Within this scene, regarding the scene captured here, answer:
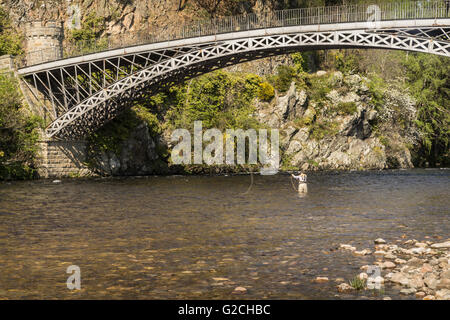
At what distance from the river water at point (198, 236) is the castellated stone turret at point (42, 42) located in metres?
17.5

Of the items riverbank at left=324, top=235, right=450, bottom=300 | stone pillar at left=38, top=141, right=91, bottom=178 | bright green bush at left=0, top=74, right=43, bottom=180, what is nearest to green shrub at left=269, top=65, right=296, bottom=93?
stone pillar at left=38, top=141, right=91, bottom=178

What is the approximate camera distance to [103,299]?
12.2 metres

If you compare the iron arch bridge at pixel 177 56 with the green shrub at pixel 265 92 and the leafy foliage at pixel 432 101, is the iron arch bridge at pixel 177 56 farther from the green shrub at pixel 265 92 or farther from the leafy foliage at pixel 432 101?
the leafy foliage at pixel 432 101

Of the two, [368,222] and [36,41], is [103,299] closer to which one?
[368,222]

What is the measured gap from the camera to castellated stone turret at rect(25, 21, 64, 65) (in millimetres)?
49438

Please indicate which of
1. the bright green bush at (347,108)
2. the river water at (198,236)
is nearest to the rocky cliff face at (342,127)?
the bright green bush at (347,108)

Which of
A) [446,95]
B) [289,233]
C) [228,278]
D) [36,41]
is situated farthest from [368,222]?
[446,95]

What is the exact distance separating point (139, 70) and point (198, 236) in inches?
1260

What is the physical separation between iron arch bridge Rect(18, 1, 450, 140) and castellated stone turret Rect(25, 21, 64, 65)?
58.4 inches

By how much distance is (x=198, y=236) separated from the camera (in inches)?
782

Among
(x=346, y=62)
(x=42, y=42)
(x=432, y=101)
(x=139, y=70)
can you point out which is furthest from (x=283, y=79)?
(x=42, y=42)

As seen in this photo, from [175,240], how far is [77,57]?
3312 centimetres

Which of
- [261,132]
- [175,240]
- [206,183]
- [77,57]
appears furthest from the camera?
[261,132]

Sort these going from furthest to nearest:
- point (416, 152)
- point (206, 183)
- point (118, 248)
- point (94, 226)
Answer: point (416, 152) → point (206, 183) → point (94, 226) → point (118, 248)
